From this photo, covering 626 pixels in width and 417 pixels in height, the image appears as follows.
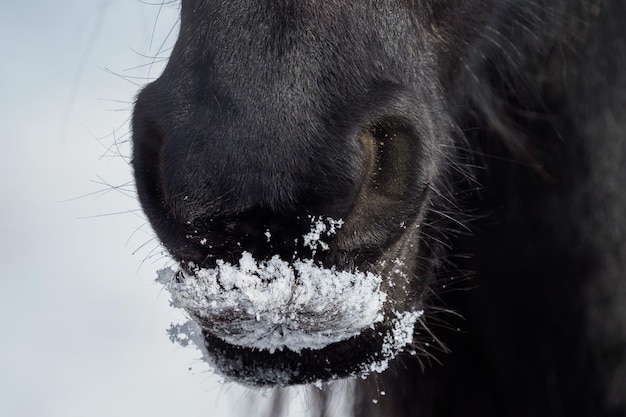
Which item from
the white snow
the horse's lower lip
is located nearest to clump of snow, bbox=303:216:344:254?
the white snow

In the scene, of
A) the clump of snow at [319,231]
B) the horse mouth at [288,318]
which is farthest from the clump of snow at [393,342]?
the clump of snow at [319,231]

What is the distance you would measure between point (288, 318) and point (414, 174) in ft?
0.73

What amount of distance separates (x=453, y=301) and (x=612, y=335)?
372mm

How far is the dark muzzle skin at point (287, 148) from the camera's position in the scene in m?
0.78

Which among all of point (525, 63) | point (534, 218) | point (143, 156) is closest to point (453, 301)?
point (534, 218)

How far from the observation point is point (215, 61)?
853mm

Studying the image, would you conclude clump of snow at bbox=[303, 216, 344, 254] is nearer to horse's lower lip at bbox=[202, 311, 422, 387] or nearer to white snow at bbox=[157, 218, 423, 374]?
white snow at bbox=[157, 218, 423, 374]

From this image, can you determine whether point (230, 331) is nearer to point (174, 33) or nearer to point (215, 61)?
point (215, 61)

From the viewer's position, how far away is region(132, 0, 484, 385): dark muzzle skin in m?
0.78

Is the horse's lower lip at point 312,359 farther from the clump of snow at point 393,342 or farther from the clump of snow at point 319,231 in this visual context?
the clump of snow at point 319,231

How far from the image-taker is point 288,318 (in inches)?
33.1

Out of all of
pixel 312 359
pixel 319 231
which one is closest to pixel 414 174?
pixel 319 231

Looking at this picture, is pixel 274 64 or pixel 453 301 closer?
pixel 274 64

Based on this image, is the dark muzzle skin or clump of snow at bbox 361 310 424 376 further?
clump of snow at bbox 361 310 424 376
